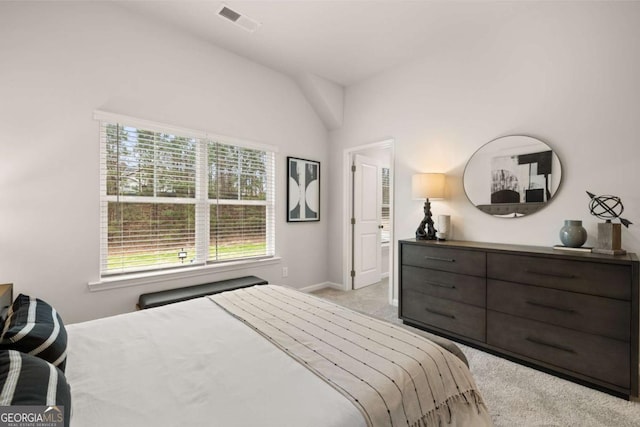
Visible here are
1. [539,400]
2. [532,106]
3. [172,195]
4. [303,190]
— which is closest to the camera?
[539,400]

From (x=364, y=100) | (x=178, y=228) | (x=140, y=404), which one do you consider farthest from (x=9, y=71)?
(x=364, y=100)

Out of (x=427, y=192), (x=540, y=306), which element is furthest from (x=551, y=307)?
(x=427, y=192)

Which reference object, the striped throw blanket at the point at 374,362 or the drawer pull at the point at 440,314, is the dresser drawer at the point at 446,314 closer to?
the drawer pull at the point at 440,314

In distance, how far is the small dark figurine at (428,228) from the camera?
311 centimetres

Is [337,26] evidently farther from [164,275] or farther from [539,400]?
[539,400]

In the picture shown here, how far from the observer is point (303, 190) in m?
4.12

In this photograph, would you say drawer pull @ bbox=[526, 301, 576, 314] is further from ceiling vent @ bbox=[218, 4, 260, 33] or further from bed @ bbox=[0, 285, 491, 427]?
ceiling vent @ bbox=[218, 4, 260, 33]

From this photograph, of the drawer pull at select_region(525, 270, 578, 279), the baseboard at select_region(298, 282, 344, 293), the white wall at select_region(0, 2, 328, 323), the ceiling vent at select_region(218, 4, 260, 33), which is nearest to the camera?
the drawer pull at select_region(525, 270, 578, 279)

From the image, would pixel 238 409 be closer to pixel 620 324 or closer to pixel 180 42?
pixel 620 324

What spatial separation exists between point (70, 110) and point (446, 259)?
350 cm

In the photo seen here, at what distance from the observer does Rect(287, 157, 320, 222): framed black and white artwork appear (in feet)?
13.0

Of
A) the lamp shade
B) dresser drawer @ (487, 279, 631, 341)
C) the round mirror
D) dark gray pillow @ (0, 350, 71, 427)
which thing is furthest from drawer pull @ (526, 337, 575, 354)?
dark gray pillow @ (0, 350, 71, 427)

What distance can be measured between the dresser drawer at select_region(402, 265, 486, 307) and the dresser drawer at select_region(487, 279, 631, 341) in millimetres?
89

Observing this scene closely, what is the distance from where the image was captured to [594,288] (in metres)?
A: 1.92
